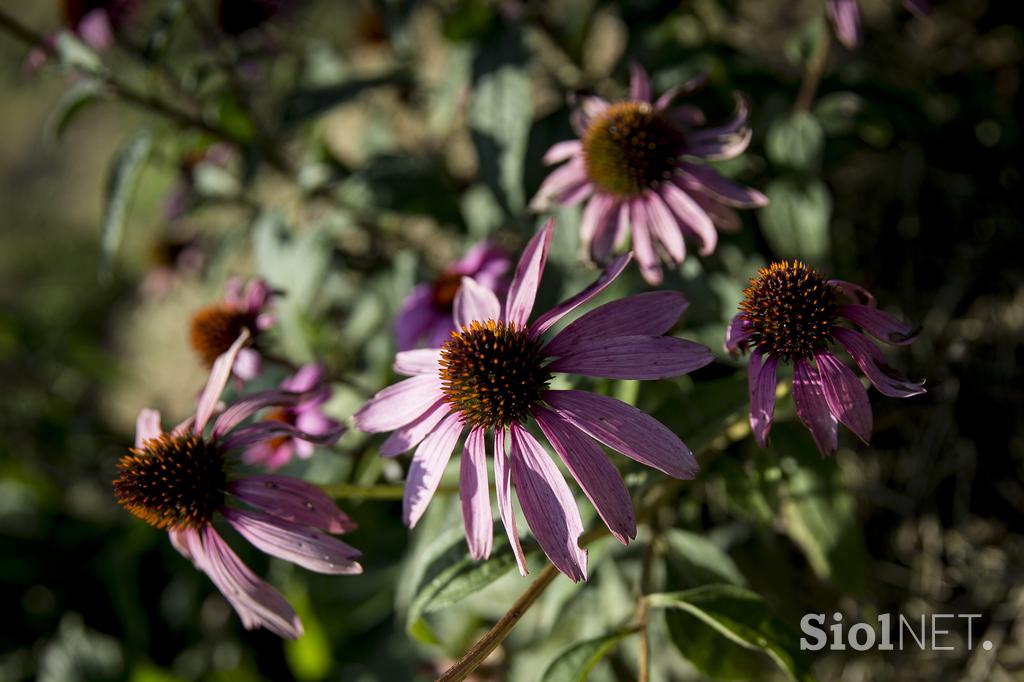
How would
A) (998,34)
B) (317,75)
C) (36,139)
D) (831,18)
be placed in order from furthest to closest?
(36,139)
(317,75)
(998,34)
(831,18)

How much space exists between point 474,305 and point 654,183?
0.85ft

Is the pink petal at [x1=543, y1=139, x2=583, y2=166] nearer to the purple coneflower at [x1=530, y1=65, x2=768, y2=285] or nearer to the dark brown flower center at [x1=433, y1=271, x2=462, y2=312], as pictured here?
the purple coneflower at [x1=530, y1=65, x2=768, y2=285]

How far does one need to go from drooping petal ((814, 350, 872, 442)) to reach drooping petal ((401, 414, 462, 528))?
1.06 ft

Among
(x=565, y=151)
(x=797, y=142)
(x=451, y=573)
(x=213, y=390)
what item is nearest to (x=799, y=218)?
(x=797, y=142)

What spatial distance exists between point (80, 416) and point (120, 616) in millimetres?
558

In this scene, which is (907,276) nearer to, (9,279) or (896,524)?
(896,524)

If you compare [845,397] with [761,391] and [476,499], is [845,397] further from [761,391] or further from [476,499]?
[476,499]

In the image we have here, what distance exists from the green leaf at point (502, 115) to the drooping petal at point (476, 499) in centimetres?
52

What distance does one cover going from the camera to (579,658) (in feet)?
2.53

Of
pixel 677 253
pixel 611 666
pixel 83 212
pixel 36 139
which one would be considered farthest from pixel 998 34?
pixel 36 139

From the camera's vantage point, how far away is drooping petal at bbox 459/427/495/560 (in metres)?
0.66

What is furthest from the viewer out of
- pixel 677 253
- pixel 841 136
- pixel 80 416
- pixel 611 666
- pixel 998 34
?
pixel 80 416

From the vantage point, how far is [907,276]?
1.26 meters

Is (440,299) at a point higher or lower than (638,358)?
lower
